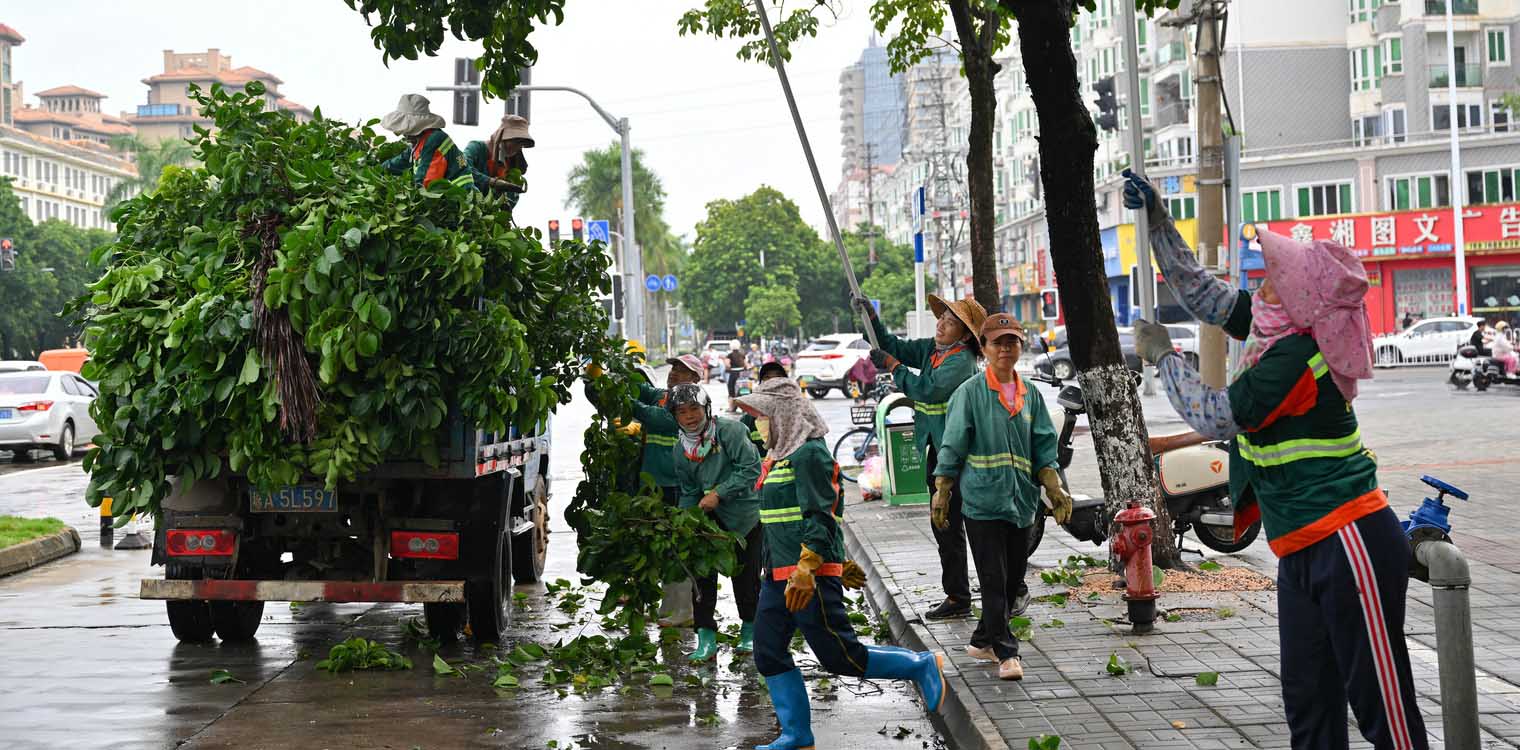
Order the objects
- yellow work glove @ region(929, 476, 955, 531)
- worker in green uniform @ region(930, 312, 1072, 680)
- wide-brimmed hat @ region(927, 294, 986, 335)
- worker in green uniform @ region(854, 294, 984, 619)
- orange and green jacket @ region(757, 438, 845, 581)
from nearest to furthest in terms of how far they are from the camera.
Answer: orange and green jacket @ region(757, 438, 845, 581) → worker in green uniform @ region(930, 312, 1072, 680) → yellow work glove @ region(929, 476, 955, 531) → wide-brimmed hat @ region(927, 294, 986, 335) → worker in green uniform @ region(854, 294, 984, 619)

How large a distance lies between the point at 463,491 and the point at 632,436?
1.38 metres

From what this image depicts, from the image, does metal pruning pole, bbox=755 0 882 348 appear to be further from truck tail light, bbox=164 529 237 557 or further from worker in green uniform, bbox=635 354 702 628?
truck tail light, bbox=164 529 237 557

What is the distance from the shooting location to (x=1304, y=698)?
14.7ft

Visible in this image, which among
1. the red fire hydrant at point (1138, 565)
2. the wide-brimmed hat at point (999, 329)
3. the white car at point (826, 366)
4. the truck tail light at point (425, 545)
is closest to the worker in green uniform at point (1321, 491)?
the wide-brimmed hat at point (999, 329)

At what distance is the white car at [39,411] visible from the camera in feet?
81.5

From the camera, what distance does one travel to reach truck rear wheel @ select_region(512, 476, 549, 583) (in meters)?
10.7

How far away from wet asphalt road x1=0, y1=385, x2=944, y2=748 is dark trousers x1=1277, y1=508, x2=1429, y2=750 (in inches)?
90.2

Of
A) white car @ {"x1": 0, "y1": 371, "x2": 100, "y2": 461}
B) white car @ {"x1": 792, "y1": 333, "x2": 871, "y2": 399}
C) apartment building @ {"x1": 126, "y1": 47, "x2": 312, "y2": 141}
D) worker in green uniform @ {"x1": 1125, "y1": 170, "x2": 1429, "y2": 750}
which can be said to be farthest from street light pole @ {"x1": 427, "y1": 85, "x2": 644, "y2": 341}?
apartment building @ {"x1": 126, "y1": 47, "x2": 312, "y2": 141}

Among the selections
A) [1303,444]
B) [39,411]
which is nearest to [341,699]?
[1303,444]

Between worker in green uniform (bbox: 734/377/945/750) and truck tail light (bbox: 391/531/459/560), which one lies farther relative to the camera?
truck tail light (bbox: 391/531/459/560)

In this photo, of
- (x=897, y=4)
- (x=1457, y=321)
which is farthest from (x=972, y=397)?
(x=1457, y=321)

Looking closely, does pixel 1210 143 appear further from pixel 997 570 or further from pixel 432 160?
pixel 432 160

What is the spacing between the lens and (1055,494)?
24.4 ft

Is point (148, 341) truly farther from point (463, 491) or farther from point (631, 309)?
point (631, 309)
